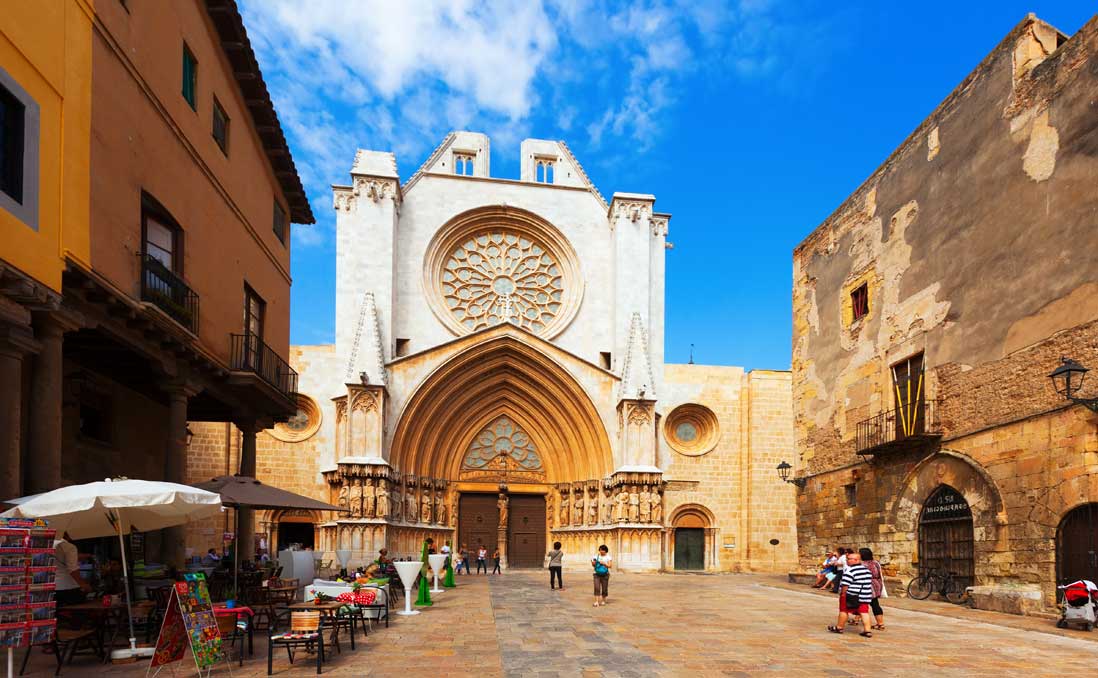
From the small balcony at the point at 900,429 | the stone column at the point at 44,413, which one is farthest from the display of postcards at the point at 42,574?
the small balcony at the point at 900,429

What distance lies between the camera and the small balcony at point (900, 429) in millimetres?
16922

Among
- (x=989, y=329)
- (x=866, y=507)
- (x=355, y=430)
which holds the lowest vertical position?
(x=866, y=507)

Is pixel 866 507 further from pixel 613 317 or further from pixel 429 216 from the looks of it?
pixel 429 216

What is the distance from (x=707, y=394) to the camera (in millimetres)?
31438

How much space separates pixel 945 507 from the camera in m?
16.6

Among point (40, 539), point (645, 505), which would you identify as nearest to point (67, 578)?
point (40, 539)

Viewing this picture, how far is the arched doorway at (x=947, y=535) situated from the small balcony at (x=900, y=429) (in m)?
1.14

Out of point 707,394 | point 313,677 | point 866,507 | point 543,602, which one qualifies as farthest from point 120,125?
point 707,394

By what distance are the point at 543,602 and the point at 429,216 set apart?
18689mm

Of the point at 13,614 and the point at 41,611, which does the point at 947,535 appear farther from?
the point at 13,614

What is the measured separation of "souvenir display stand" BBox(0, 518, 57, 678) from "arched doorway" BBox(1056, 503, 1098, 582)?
14.0m

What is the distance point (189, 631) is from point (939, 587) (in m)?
14.7

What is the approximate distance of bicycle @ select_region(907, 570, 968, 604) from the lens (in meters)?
16.0

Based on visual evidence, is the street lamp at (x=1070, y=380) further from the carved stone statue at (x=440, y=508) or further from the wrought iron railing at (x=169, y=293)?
the carved stone statue at (x=440, y=508)
